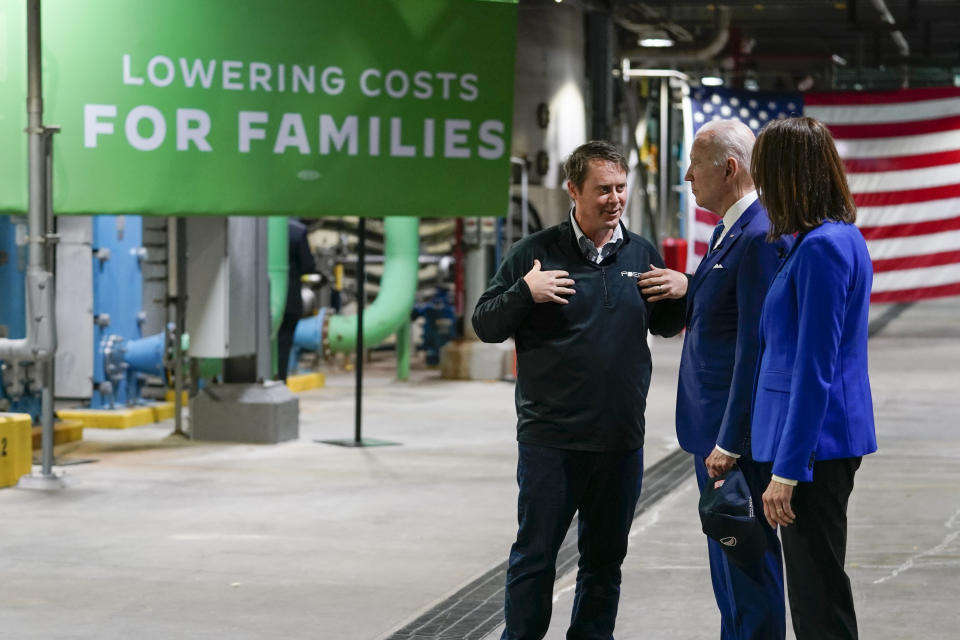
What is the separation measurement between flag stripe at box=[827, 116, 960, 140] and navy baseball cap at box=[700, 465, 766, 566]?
13212 mm

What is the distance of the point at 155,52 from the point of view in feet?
30.1

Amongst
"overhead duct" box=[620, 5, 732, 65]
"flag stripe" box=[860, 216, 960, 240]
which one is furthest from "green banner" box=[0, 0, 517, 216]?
"overhead duct" box=[620, 5, 732, 65]

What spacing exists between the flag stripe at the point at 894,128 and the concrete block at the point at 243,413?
8153 millimetres

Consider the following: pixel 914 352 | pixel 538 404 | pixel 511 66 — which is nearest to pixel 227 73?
pixel 511 66

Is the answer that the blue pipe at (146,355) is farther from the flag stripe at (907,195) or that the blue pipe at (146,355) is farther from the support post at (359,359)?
the flag stripe at (907,195)

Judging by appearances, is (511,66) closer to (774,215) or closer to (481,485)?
(481,485)

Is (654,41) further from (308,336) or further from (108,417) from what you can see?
(108,417)

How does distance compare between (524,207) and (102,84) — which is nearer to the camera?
(102,84)

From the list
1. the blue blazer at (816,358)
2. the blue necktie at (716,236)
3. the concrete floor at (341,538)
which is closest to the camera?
the blue blazer at (816,358)

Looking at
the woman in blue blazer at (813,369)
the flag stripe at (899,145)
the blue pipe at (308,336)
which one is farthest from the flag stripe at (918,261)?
the woman in blue blazer at (813,369)

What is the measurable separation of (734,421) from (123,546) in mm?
4191

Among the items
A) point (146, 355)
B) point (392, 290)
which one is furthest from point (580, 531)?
point (392, 290)

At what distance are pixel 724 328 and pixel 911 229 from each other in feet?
43.7

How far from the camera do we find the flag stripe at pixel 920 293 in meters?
16.7
